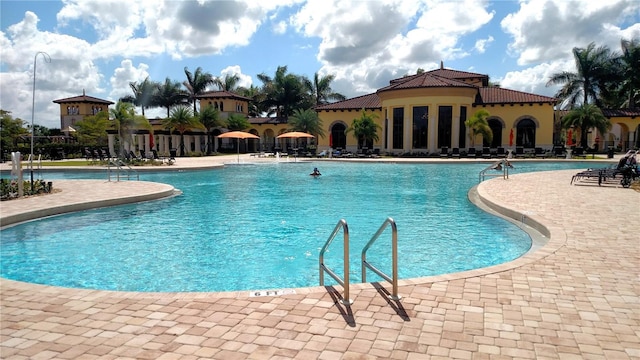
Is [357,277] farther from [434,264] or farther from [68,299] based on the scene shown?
[68,299]

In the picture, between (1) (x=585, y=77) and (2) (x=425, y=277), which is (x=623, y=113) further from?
(2) (x=425, y=277)

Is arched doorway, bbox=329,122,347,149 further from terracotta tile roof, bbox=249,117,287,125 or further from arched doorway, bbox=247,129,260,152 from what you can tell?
arched doorway, bbox=247,129,260,152

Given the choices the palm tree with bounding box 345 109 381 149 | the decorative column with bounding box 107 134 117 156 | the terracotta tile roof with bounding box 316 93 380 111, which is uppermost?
the terracotta tile roof with bounding box 316 93 380 111

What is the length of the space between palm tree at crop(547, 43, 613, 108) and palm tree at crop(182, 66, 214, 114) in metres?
40.6

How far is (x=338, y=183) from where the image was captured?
18.3 meters

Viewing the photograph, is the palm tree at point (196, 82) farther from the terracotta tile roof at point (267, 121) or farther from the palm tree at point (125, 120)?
the palm tree at point (125, 120)

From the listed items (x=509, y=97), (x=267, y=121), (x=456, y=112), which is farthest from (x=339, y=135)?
(x=509, y=97)

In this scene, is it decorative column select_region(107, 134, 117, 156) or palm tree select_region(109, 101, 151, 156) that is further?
decorative column select_region(107, 134, 117, 156)

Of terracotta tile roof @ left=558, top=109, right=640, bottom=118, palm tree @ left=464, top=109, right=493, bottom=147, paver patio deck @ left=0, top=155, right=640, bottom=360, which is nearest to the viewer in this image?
paver patio deck @ left=0, top=155, right=640, bottom=360

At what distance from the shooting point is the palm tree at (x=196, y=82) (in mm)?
54000

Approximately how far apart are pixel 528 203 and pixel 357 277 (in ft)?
20.0

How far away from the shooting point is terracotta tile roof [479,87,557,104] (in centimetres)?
3612

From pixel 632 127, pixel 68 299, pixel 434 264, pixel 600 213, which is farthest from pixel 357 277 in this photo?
pixel 632 127

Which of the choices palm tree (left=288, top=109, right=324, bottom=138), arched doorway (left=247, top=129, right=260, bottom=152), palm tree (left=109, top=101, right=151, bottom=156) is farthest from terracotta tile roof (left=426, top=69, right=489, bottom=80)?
palm tree (left=109, top=101, right=151, bottom=156)
